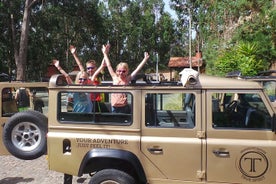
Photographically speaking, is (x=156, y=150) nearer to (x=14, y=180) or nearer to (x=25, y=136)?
(x=25, y=136)

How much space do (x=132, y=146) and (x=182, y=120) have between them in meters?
0.71

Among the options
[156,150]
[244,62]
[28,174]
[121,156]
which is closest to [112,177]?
[121,156]

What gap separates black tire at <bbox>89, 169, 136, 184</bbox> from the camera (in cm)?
471

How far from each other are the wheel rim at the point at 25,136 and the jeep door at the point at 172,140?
1560 mm

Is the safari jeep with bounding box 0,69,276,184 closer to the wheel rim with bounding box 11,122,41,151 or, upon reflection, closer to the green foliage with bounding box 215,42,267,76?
the wheel rim with bounding box 11,122,41,151

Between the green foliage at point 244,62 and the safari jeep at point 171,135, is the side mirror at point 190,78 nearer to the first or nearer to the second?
the safari jeep at point 171,135

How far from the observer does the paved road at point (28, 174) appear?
6777 mm

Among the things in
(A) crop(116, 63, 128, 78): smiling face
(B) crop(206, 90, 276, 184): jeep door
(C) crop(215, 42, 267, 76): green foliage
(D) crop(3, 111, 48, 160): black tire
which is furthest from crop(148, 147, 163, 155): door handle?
(C) crop(215, 42, 267, 76): green foliage

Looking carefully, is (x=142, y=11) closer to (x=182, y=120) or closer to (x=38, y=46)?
(x=38, y=46)

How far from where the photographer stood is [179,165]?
15.0ft

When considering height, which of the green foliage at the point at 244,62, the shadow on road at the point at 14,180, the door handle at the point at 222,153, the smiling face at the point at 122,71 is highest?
the green foliage at the point at 244,62

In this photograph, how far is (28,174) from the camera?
286 inches

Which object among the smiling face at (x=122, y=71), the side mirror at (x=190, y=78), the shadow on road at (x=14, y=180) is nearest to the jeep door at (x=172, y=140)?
the side mirror at (x=190, y=78)

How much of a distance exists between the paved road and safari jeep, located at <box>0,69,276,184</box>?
79.6 inches
